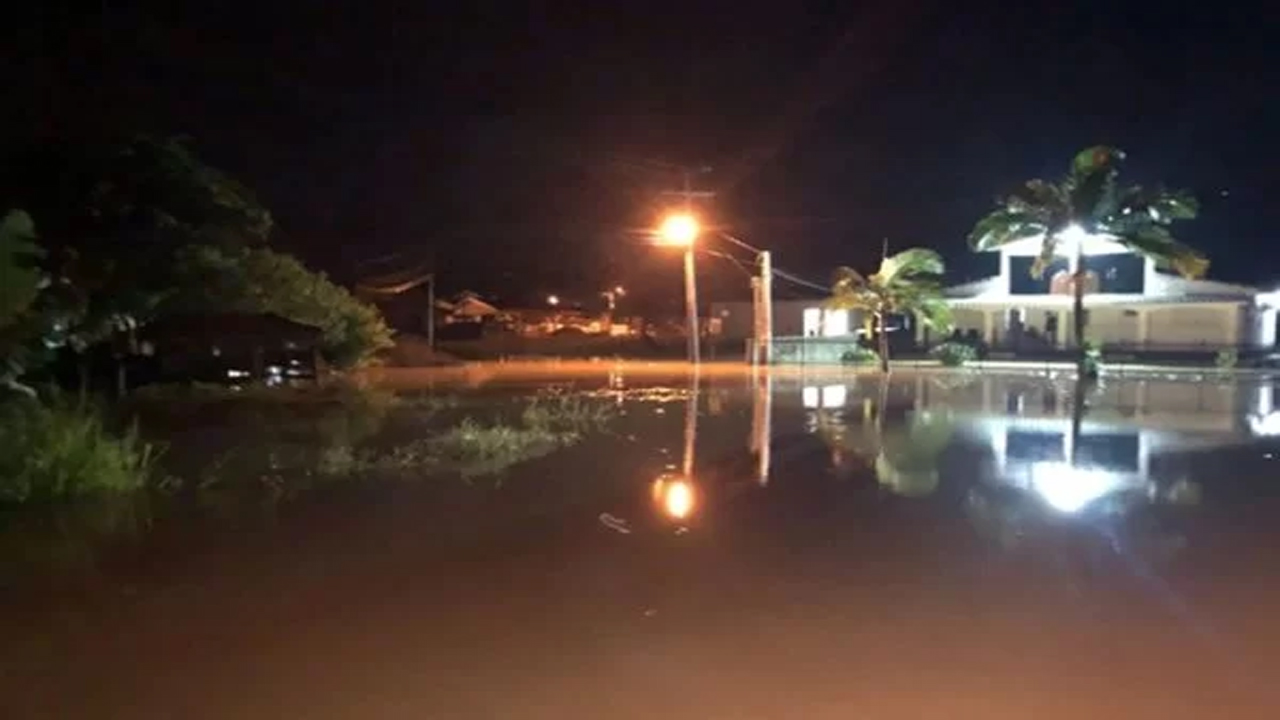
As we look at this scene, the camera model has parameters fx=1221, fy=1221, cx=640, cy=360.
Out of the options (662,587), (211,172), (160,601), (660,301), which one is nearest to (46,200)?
(211,172)

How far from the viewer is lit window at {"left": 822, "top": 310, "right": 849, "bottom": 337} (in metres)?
53.8

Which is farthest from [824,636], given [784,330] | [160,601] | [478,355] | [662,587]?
[784,330]

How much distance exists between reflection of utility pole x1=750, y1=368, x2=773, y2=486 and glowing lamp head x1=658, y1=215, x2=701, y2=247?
25.7 ft

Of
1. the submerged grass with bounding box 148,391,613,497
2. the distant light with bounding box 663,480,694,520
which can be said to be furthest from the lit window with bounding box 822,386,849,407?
the distant light with bounding box 663,480,694,520

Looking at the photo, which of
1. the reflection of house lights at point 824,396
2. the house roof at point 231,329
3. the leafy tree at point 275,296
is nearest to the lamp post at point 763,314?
the reflection of house lights at point 824,396

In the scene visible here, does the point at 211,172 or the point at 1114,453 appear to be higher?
the point at 211,172

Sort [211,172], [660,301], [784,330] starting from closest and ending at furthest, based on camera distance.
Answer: [211,172] < [784,330] < [660,301]

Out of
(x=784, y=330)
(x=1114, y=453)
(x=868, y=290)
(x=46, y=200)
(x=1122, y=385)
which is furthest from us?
(x=784, y=330)

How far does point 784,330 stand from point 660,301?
29.1ft

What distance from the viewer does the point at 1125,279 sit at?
154 feet

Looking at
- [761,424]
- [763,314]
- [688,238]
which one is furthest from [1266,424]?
[763,314]

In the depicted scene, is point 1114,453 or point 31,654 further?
point 1114,453

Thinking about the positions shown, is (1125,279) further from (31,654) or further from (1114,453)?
(31,654)

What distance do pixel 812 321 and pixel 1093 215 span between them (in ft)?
55.3
